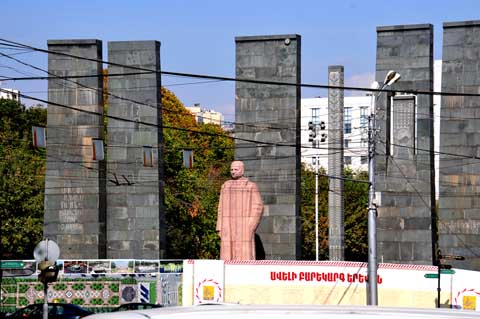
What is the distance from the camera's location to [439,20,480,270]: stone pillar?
130ft

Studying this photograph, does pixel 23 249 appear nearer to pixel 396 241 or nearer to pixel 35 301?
pixel 35 301

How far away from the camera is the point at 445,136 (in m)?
40.1

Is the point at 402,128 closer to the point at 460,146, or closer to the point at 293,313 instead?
the point at 460,146

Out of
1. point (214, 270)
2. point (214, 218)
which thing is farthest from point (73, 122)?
point (214, 218)

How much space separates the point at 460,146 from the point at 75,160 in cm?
1294

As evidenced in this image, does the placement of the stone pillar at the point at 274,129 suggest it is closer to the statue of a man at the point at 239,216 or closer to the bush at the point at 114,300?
the statue of a man at the point at 239,216

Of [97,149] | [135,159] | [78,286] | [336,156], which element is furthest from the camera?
[336,156]

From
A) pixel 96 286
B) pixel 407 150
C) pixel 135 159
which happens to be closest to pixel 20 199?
pixel 135 159

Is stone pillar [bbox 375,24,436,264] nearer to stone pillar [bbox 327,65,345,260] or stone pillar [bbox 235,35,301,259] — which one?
stone pillar [bbox 235,35,301,259]

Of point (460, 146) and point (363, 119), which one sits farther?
point (363, 119)

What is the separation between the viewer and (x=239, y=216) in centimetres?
3941

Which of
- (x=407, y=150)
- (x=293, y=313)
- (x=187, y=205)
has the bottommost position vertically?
(x=187, y=205)

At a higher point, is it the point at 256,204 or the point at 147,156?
the point at 147,156

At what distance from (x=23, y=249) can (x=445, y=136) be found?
99.3 ft
